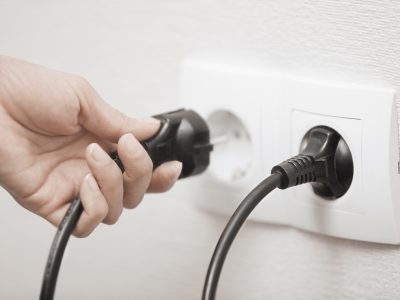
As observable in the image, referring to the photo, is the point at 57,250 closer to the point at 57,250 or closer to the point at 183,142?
the point at 57,250

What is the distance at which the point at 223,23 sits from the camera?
1.49ft

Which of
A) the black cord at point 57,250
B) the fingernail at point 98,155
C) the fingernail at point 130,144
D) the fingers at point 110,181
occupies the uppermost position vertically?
the fingernail at point 130,144

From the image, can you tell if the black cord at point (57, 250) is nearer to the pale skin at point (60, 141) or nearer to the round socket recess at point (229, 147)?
the pale skin at point (60, 141)

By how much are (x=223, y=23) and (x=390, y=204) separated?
18 centimetres

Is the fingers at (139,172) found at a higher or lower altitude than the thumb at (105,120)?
lower

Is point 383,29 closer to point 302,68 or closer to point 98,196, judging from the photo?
point 302,68

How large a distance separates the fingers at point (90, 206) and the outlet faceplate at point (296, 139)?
0.39ft

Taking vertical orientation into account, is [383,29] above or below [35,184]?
above

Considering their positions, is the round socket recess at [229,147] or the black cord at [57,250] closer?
the black cord at [57,250]

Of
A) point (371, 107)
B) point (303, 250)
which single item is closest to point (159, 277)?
point (303, 250)

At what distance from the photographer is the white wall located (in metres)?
0.41

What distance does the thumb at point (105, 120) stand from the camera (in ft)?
1.35

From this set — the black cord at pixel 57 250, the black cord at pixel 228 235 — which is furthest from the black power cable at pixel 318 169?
the black cord at pixel 57 250

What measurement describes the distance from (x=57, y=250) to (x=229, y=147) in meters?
0.17
